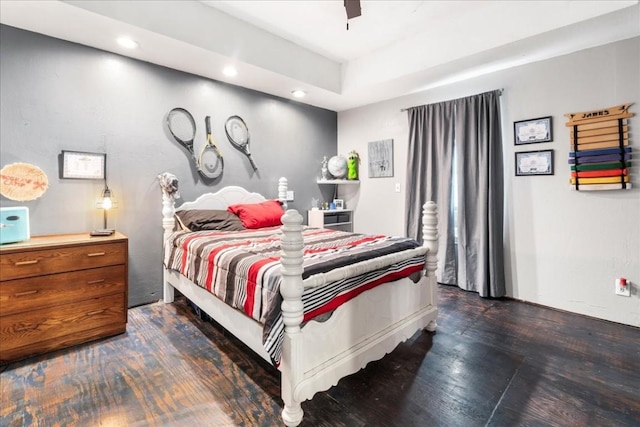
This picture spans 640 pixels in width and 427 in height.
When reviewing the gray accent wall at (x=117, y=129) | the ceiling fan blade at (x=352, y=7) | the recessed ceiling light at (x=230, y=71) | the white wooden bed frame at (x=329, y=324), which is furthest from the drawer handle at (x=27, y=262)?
the ceiling fan blade at (x=352, y=7)

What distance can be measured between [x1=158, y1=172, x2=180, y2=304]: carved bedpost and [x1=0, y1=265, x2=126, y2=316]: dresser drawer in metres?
0.68

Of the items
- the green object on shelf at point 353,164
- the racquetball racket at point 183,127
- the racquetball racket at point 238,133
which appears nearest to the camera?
the racquetball racket at point 183,127

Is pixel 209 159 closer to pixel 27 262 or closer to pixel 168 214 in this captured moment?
pixel 168 214

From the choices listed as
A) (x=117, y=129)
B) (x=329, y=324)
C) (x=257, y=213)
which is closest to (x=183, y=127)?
(x=117, y=129)

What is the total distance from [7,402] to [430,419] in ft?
6.94

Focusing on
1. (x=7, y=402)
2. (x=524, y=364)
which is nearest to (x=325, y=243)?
(x=524, y=364)

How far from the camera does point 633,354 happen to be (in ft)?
6.56

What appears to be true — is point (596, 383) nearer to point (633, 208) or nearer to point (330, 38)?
point (633, 208)

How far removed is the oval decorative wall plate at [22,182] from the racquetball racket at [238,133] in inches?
65.3

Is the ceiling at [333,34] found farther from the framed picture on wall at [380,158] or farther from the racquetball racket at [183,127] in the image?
the framed picture on wall at [380,158]

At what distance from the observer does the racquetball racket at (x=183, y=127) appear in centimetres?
300

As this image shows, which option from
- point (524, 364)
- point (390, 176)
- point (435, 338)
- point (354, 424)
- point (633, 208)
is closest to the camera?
point (354, 424)

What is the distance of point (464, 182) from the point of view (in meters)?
3.29

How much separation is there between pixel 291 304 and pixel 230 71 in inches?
104
